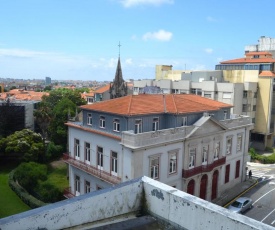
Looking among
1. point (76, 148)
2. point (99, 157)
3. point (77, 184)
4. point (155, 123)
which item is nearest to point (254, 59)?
point (155, 123)

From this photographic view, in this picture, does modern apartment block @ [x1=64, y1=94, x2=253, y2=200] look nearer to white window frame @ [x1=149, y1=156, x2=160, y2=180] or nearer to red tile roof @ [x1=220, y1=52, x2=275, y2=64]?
white window frame @ [x1=149, y1=156, x2=160, y2=180]

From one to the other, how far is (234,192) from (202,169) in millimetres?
8270

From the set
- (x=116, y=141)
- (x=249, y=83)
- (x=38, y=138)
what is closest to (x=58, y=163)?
(x=38, y=138)

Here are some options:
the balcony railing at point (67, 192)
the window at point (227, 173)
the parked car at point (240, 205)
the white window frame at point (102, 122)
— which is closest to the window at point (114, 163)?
the white window frame at point (102, 122)

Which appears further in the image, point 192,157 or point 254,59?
point 254,59

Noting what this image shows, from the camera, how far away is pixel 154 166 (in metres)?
26.0

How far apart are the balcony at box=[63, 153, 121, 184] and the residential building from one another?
17.0 meters

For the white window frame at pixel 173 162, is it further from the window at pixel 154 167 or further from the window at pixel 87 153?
the window at pixel 87 153

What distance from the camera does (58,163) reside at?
157 ft

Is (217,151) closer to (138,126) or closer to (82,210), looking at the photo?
(138,126)

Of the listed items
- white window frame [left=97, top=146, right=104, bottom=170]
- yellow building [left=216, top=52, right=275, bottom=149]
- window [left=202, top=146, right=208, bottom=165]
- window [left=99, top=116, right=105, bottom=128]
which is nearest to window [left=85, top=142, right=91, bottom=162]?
white window frame [left=97, top=146, right=104, bottom=170]

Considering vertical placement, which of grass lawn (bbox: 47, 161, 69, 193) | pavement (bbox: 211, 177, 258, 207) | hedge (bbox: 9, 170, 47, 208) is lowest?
grass lawn (bbox: 47, 161, 69, 193)

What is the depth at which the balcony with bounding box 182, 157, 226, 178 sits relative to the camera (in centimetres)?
2827

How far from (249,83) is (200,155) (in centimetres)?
3359
